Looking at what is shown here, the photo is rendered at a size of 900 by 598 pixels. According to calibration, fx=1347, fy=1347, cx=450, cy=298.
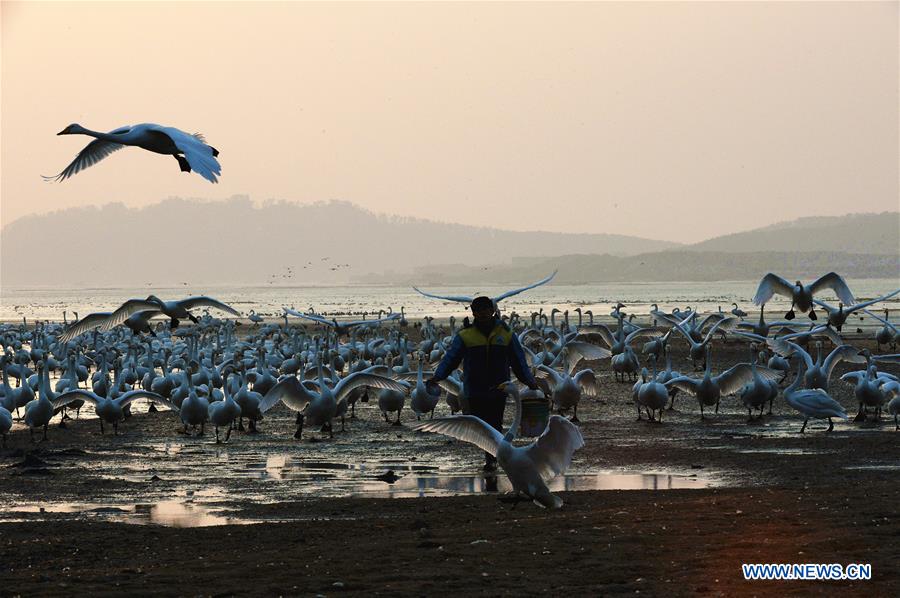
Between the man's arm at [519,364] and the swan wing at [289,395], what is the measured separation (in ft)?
21.2

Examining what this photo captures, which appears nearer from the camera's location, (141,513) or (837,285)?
(141,513)

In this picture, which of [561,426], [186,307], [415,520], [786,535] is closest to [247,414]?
[186,307]

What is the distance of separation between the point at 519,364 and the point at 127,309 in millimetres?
8200

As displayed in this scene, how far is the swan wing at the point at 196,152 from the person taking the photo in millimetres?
8766

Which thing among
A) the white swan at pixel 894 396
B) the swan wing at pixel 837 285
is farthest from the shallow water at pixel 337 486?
the swan wing at pixel 837 285

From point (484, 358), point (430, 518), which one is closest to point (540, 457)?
point (430, 518)

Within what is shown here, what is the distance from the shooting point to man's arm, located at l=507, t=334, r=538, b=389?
12.9 meters

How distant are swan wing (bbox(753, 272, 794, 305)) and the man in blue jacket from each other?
9.30m

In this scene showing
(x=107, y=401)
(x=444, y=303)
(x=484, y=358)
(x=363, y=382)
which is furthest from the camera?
(x=444, y=303)

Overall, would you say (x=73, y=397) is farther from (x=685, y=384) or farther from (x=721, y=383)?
(x=721, y=383)

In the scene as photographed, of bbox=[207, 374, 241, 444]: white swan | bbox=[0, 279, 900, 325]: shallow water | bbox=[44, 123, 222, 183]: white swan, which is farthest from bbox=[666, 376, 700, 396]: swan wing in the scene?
bbox=[0, 279, 900, 325]: shallow water

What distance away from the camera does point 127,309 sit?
19297 millimetres

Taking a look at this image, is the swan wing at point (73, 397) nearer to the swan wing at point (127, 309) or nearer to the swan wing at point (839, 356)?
the swan wing at point (127, 309)

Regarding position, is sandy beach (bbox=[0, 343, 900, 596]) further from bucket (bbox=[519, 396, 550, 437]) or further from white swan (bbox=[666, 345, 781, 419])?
white swan (bbox=[666, 345, 781, 419])
